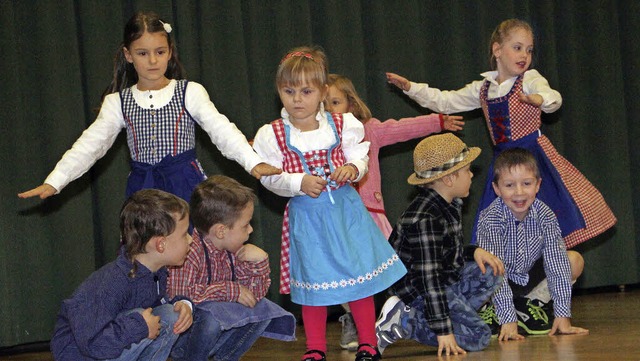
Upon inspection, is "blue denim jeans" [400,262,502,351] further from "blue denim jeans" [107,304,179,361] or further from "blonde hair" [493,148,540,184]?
"blue denim jeans" [107,304,179,361]

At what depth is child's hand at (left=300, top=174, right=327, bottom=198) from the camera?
10.5 ft

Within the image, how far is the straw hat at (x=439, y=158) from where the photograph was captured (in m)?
3.55

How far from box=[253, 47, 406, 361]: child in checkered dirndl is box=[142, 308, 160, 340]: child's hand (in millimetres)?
632

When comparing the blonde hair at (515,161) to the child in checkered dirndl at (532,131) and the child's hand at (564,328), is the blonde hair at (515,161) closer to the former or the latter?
the child in checkered dirndl at (532,131)

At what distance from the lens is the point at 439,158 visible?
356 centimetres

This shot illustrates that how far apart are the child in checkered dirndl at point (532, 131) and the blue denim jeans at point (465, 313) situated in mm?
644

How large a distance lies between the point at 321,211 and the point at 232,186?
341 millimetres

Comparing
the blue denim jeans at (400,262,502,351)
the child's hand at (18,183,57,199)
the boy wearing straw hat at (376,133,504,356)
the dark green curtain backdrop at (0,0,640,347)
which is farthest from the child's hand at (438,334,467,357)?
the dark green curtain backdrop at (0,0,640,347)

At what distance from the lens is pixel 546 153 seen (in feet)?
14.0

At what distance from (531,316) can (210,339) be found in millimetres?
1537

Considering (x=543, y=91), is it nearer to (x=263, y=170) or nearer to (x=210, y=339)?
(x=263, y=170)

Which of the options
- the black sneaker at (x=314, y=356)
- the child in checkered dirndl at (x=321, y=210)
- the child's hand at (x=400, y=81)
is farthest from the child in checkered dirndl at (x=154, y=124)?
the child's hand at (x=400, y=81)

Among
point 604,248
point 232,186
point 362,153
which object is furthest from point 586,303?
point 232,186

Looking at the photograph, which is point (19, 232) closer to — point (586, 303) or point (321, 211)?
point (321, 211)
